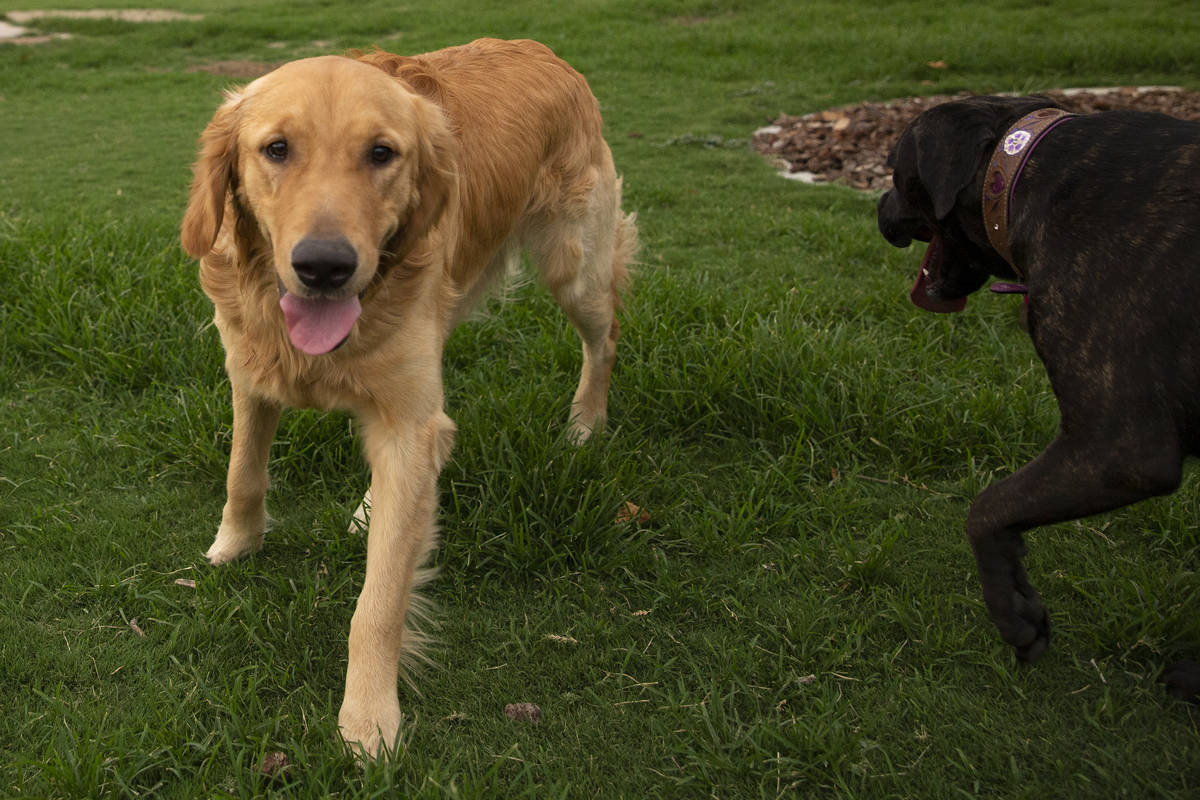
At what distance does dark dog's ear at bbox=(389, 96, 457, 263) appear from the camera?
8.04 ft

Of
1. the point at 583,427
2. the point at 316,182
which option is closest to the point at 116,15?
the point at 583,427

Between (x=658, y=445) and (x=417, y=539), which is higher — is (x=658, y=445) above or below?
below

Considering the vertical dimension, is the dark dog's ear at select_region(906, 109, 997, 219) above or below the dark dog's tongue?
above

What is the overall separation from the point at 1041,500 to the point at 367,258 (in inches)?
64.7

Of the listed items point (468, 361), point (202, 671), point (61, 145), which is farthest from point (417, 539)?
point (61, 145)

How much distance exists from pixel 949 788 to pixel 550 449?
1.47m

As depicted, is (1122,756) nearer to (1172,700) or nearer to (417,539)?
(1172,700)

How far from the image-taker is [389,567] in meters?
2.37

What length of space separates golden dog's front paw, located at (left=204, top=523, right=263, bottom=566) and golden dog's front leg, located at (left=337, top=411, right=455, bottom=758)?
0.61 metres

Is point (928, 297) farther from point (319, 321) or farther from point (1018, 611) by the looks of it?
point (319, 321)

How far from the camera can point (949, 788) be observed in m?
2.09

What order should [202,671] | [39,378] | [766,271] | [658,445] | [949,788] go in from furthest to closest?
[766,271]
[39,378]
[658,445]
[202,671]
[949,788]

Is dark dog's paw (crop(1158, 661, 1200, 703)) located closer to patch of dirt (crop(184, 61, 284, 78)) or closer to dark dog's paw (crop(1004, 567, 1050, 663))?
dark dog's paw (crop(1004, 567, 1050, 663))

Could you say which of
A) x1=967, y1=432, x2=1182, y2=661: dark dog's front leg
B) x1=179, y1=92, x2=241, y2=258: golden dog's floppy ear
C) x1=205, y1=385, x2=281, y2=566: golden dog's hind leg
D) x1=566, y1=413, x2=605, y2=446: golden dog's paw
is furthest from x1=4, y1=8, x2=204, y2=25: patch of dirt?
x1=967, y1=432, x2=1182, y2=661: dark dog's front leg
